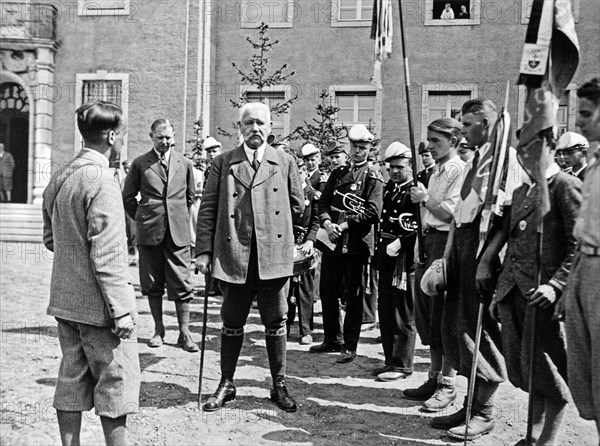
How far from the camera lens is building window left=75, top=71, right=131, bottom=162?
2172 centimetres

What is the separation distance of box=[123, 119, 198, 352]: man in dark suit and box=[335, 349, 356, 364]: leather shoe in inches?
59.4

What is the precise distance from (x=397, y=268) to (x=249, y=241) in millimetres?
1592

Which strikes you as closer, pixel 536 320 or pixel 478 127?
pixel 536 320

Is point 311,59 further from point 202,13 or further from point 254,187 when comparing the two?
point 254,187

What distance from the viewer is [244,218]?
5.55 metres

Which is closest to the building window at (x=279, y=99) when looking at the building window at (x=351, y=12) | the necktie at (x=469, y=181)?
the building window at (x=351, y=12)

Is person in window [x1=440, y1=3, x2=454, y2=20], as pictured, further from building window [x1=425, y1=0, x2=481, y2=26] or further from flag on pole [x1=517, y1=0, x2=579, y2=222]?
flag on pole [x1=517, y1=0, x2=579, y2=222]

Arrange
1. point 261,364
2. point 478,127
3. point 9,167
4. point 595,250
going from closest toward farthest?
point 595,250 < point 478,127 < point 261,364 < point 9,167

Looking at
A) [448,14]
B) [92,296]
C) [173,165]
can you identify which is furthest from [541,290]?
[448,14]

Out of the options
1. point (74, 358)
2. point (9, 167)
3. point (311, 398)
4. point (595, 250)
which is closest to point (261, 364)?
point (311, 398)

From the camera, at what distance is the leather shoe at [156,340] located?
7480 mm

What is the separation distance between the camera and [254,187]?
219 inches

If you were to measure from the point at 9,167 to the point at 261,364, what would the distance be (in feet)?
58.9

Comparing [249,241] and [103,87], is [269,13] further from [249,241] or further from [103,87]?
[249,241]
